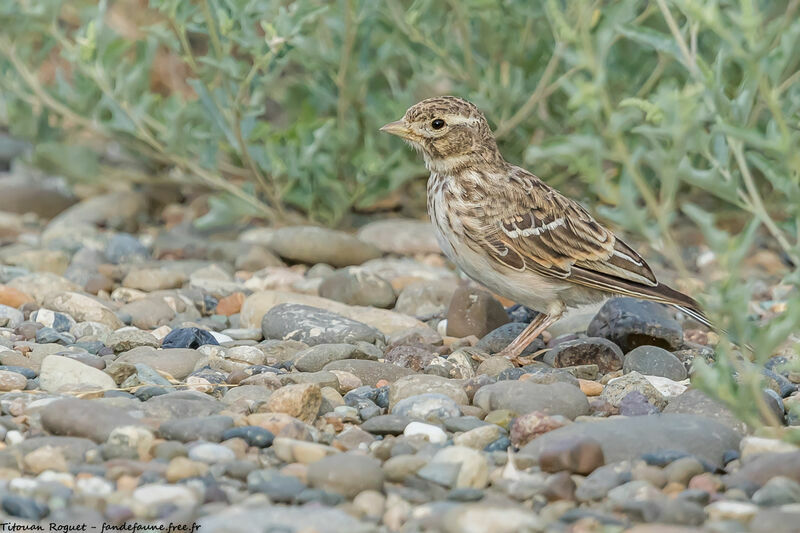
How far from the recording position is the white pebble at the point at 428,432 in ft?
13.5

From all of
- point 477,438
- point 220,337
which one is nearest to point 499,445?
point 477,438

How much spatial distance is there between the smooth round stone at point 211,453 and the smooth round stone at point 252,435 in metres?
0.13

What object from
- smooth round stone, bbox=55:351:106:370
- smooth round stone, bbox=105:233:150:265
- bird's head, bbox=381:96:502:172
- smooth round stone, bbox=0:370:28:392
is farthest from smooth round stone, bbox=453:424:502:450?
smooth round stone, bbox=105:233:150:265

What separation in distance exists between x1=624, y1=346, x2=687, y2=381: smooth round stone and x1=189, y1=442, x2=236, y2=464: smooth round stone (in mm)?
2217

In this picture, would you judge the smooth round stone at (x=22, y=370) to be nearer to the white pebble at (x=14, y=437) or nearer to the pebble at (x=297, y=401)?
the white pebble at (x=14, y=437)

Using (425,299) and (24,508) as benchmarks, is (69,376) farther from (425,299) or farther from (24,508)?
(425,299)

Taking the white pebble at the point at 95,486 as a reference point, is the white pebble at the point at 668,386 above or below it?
above

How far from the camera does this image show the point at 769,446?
3818mm

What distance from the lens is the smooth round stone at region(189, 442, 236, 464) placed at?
147 inches

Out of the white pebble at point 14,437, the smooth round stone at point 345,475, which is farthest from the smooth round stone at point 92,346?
the smooth round stone at point 345,475

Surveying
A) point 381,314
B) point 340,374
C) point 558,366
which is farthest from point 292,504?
point 381,314

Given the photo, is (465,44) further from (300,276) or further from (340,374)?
(340,374)

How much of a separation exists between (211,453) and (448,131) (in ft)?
8.65

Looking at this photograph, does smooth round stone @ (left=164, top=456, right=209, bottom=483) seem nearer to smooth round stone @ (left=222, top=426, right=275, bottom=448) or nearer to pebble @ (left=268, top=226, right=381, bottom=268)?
smooth round stone @ (left=222, top=426, right=275, bottom=448)
